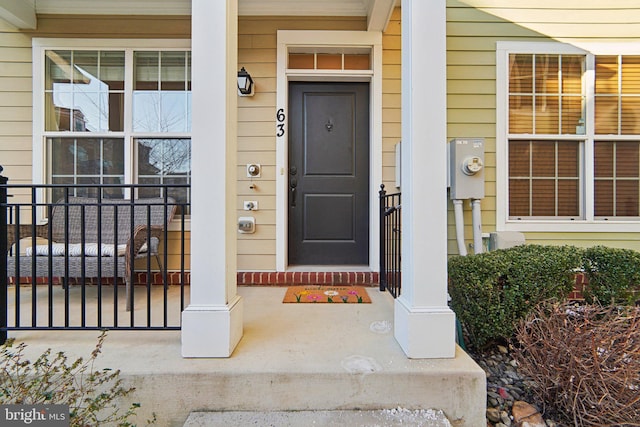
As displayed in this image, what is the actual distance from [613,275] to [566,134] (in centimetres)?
146

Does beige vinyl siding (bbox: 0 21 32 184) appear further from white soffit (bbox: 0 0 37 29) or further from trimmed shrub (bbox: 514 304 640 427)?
trimmed shrub (bbox: 514 304 640 427)

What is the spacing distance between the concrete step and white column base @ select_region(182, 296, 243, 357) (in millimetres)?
258

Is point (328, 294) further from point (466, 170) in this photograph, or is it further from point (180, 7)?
point (180, 7)

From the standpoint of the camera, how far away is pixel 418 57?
1633mm

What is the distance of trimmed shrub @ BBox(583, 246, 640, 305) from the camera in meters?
2.17

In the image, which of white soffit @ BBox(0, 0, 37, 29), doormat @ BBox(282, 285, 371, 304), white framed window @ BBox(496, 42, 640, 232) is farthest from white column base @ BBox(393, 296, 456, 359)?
white soffit @ BBox(0, 0, 37, 29)

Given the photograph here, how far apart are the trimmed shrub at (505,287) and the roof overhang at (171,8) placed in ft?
7.53

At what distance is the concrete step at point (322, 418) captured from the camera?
1392 mm

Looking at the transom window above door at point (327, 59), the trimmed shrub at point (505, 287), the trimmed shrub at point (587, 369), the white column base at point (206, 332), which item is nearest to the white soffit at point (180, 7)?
the transom window above door at point (327, 59)

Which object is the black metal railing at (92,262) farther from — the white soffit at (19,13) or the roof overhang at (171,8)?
the roof overhang at (171,8)

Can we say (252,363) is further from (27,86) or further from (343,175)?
(27,86)

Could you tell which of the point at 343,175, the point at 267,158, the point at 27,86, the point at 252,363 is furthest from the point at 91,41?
the point at 252,363

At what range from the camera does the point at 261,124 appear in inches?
122

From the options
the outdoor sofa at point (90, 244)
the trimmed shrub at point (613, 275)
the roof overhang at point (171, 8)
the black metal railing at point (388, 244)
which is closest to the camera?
the trimmed shrub at point (613, 275)
